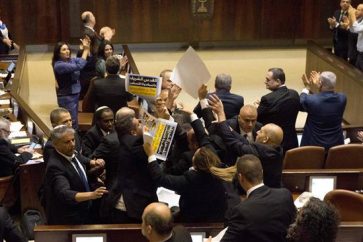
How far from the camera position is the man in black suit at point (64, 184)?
A: 5070mm

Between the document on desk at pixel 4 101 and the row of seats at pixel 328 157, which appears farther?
the document on desk at pixel 4 101

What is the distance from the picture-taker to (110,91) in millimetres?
7844

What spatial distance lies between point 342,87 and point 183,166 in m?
5.21

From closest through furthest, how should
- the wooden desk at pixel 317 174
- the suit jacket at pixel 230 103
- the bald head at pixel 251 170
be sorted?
1. the bald head at pixel 251 170
2. the wooden desk at pixel 317 174
3. the suit jacket at pixel 230 103

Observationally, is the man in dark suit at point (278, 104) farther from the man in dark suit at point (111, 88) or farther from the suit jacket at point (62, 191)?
the suit jacket at point (62, 191)

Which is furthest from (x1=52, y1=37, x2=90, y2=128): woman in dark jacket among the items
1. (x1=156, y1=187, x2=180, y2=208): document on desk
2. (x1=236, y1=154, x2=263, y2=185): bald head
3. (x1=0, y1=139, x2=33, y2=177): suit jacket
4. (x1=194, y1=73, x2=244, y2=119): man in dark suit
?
(x1=236, y1=154, x2=263, y2=185): bald head

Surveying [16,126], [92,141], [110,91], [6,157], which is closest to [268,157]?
[92,141]

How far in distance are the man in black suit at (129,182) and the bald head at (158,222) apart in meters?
1.07

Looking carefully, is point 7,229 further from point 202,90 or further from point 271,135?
point 271,135

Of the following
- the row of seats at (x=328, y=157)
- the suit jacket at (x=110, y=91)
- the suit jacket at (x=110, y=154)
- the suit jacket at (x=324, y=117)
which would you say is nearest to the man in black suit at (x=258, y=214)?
the suit jacket at (x=110, y=154)

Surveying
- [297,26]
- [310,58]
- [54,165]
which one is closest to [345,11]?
[310,58]

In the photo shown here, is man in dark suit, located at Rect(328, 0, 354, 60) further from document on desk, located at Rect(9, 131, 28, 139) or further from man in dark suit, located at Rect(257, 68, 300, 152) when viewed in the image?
document on desk, located at Rect(9, 131, 28, 139)

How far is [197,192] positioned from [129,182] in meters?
0.61

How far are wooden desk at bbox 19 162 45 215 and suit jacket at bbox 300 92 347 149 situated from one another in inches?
107
